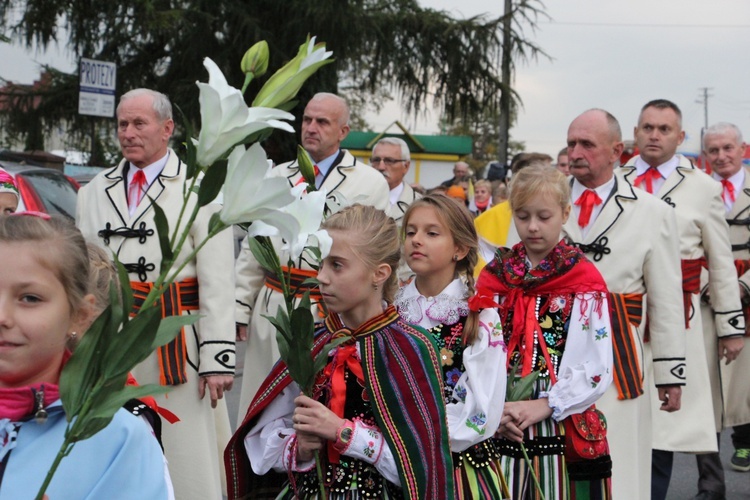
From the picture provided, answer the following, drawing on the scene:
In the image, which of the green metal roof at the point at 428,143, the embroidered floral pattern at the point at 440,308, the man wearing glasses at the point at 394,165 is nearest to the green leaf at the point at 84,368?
the embroidered floral pattern at the point at 440,308

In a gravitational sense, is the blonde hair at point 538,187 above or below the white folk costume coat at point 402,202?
below

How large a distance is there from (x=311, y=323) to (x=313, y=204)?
2.07 ft

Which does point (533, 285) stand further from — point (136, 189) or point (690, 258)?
point (690, 258)

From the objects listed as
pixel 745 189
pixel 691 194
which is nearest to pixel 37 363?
pixel 691 194

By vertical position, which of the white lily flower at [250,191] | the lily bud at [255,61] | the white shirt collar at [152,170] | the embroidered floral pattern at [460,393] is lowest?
the embroidered floral pattern at [460,393]

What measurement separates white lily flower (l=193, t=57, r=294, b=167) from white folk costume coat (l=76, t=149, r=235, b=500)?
131 inches

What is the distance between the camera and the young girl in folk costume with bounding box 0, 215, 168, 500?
216 centimetres

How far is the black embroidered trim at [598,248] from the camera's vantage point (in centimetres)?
521

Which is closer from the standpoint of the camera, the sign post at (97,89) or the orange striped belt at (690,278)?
the orange striped belt at (690,278)

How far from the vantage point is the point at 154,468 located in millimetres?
2273

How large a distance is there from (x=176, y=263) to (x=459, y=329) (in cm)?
165

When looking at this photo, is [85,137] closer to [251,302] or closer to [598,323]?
[251,302]

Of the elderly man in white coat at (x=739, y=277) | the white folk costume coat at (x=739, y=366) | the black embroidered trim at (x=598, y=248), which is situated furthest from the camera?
the white folk costume coat at (x=739, y=366)

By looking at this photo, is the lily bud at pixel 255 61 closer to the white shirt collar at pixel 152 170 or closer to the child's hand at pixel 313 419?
the child's hand at pixel 313 419
